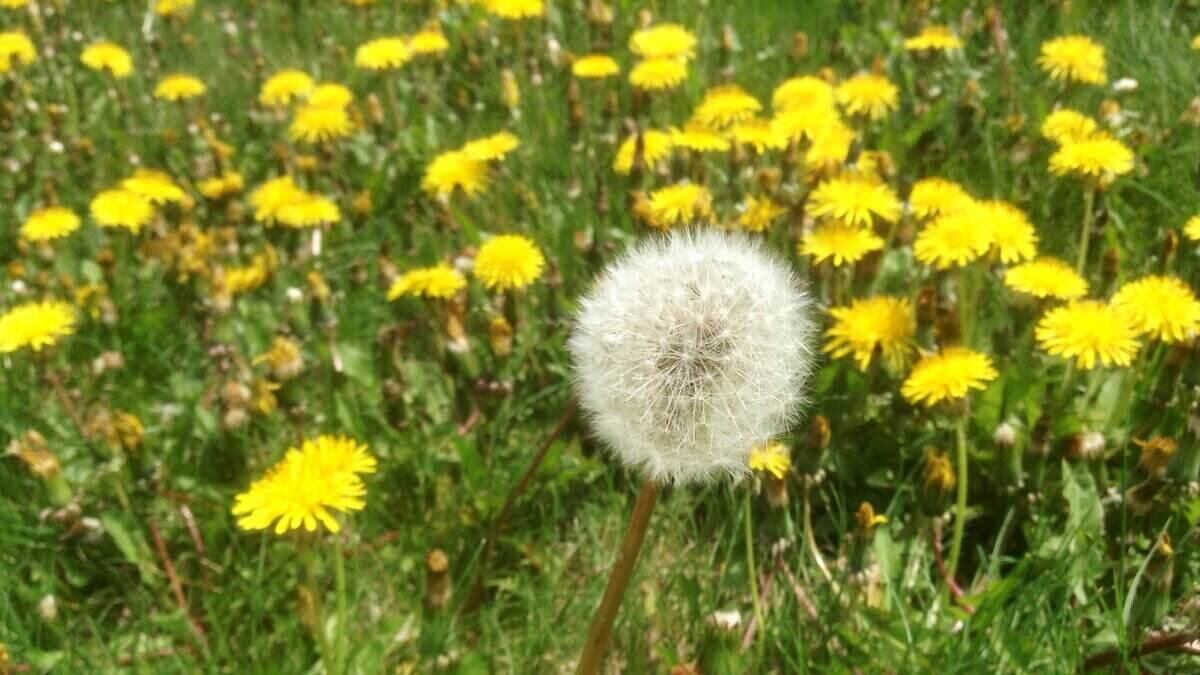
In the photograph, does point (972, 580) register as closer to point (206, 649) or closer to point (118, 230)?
point (206, 649)

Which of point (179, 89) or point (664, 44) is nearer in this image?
point (664, 44)

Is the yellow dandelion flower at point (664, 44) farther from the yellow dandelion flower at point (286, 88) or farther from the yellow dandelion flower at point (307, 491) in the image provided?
the yellow dandelion flower at point (307, 491)


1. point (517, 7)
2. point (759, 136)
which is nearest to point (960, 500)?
point (759, 136)

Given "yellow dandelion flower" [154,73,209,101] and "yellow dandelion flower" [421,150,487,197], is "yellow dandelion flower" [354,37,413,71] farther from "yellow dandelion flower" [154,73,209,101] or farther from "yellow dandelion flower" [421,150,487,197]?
"yellow dandelion flower" [421,150,487,197]

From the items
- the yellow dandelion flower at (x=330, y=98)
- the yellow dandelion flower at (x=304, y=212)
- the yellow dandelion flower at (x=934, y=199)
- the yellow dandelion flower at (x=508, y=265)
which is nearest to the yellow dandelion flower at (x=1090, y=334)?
the yellow dandelion flower at (x=934, y=199)

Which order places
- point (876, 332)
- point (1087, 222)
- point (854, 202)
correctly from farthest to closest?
point (1087, 222)
point (854, 202)
point (876, 332)

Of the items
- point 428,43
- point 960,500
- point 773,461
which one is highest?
point 428,43

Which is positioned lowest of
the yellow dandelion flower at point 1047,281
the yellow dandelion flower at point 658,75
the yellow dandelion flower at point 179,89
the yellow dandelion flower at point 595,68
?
the yellow dandelion flower at point 1047,281

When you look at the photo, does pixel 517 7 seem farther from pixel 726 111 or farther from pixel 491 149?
pixel 726 111

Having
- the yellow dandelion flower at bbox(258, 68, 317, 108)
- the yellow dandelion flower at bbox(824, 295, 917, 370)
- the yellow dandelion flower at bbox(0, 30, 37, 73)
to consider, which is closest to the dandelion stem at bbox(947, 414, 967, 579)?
the yellow dandelion flower at bbox(824, 295, 917, 370)
